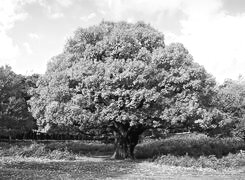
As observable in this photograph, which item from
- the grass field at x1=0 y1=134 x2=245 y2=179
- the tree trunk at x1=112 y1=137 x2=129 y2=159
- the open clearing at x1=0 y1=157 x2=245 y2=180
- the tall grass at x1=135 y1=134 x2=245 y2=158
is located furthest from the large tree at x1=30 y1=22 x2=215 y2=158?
the tall grass at x1=135 y1=134 x2=245 y2=158

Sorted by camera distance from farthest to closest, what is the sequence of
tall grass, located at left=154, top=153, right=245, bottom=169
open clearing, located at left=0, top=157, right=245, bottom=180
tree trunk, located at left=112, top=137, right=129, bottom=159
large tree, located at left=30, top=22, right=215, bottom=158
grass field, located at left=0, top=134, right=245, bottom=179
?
tree trunk, located at left=112, top=137, right=129, bottom=159
large tree, located at left=30, top=22, right=215, bottom=158
tall grass, located at left=154, top=153, right=245, bottom=169
grass field, located at left=0, top=134, right=245, bottom=179
open clearing, located at left=0, top=157, right=245, bottom=180

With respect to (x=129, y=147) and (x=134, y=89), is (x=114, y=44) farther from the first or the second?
(x=129, y=147)

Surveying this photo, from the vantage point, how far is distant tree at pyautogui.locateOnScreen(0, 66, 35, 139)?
43.1m

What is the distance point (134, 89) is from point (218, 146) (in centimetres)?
1875

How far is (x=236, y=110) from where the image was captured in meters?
46.3

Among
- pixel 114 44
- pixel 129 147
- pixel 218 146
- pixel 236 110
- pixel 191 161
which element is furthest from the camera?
pixel 236 110

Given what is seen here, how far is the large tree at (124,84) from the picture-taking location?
2883 cm

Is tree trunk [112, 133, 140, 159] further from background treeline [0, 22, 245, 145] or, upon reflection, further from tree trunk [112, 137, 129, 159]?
background treeline [0, 22, 245, 145]

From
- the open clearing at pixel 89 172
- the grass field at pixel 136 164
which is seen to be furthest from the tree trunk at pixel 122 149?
the open clearing at pixel 89 172

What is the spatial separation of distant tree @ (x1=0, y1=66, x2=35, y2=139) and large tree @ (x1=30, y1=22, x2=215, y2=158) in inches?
456

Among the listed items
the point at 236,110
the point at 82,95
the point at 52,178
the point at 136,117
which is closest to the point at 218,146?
the point at 236,110

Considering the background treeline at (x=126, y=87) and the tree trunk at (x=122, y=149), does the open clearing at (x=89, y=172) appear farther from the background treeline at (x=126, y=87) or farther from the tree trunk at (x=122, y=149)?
the tree trunk at (x=122, y=149)

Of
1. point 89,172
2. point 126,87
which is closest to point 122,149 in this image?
point 126,87

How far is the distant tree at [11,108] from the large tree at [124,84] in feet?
38.0
